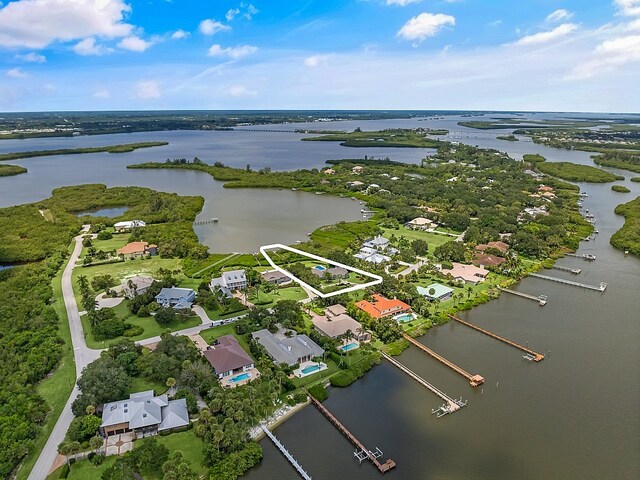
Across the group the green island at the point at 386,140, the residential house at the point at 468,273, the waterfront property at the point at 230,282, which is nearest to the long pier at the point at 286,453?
the waterfront property at the point at 230,282

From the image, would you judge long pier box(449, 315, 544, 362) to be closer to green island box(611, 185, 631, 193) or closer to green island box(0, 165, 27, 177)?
green island box(611, 185, 631, 193)

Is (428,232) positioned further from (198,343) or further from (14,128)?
(14,128)

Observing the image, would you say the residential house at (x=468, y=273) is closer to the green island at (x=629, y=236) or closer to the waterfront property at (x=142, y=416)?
the green island at (x=629, y=236)

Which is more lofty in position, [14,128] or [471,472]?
[14,128]

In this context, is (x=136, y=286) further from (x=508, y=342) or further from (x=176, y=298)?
(x=508, y=342)

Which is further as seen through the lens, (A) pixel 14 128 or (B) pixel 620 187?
(A) pixel 14 128

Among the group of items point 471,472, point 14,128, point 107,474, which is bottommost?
point 471,472

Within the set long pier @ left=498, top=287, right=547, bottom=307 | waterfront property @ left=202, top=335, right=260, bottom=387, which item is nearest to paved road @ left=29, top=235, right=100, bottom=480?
waterfront property @ left=202, top=335, right=260, bottom=387

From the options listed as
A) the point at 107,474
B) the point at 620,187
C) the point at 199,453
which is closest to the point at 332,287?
the point at 199,453
